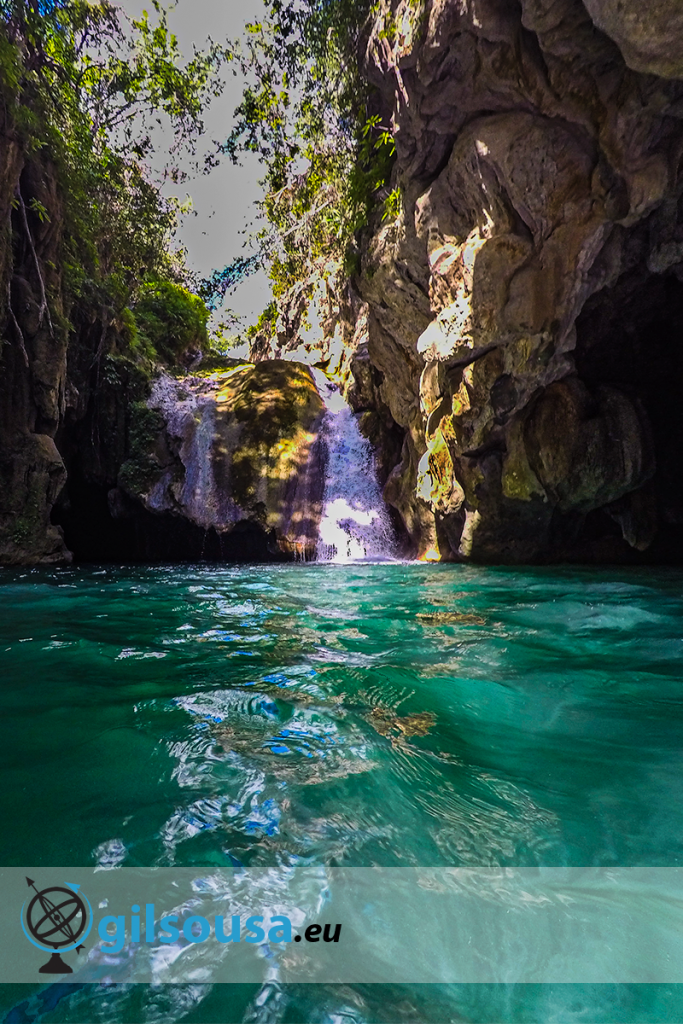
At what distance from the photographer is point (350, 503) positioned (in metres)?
13.3

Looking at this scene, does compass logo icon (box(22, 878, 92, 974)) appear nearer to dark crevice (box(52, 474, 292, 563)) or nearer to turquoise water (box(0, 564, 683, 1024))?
turquoise water (box(0, 564, 683, 1024))

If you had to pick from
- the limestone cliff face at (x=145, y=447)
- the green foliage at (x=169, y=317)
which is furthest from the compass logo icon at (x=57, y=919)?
the green foliage at (x=169, y=317)

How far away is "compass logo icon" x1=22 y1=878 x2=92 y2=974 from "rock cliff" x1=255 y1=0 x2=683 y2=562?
7.50m

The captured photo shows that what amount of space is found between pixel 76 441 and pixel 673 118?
47.6 feet

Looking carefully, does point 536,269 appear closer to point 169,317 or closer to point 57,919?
point 57,919

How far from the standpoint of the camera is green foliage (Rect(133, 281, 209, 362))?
18.5m

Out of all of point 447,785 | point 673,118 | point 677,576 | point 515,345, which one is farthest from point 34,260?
point 677,576

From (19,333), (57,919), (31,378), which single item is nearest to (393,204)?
(19,333)

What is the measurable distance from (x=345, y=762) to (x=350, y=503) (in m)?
11.5

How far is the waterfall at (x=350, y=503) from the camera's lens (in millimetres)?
12391

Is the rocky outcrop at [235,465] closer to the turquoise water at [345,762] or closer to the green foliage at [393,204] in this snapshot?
the green foliage at [393,204]

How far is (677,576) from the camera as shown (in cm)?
754

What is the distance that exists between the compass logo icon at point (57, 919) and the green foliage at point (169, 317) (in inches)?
730

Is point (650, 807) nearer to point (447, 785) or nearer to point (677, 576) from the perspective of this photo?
point (447, 785)
